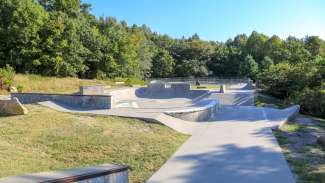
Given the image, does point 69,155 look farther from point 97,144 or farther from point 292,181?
point 292,181

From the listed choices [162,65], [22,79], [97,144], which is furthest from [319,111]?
[162,65]

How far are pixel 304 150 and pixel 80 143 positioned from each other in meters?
5.48

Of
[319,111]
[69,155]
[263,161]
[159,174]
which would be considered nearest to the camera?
[159,174]

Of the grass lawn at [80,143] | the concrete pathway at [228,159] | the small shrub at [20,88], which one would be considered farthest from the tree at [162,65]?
the concrete pathway at [228,159]

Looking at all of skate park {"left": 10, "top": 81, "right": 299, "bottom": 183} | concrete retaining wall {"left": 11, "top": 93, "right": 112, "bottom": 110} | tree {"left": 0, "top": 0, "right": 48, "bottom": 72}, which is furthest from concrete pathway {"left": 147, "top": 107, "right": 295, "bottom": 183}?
tree {"left": 0, "top": 0, "right": 48, "bottom": 72}

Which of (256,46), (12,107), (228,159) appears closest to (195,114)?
(228,159)

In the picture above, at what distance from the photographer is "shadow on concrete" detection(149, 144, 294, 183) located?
249 inches

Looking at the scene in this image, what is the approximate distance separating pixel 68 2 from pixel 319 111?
105 feet

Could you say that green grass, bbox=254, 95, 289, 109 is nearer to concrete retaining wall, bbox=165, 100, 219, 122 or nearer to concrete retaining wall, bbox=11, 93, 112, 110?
concrete retaining wall, bbox=165, 100, 219, 122

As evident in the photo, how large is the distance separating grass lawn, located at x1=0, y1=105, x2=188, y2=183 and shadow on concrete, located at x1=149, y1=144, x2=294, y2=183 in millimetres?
753

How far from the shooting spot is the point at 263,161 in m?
7.45

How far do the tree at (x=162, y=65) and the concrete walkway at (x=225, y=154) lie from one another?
170 feet

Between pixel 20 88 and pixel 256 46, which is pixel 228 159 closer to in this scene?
pixel 20 88

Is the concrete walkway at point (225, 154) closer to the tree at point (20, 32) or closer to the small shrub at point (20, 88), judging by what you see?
the small shrub at point (20, 88)
